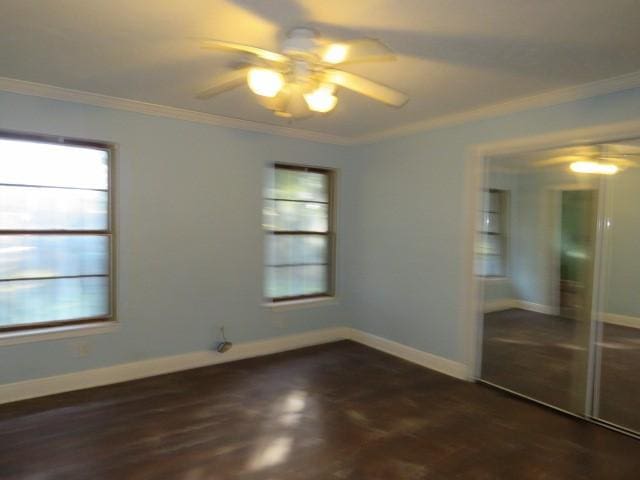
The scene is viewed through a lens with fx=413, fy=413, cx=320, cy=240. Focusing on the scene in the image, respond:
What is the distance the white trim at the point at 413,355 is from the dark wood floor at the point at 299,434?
145mm

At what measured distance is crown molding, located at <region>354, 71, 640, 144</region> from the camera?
289 centimetres

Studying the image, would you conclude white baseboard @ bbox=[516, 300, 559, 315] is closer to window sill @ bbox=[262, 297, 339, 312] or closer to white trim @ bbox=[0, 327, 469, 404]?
white trim @ bbox=[0, 327, 469, 404]

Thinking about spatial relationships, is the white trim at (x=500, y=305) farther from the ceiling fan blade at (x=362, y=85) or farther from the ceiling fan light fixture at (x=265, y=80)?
the ceiling fan light fixture at (x=265, y=80)

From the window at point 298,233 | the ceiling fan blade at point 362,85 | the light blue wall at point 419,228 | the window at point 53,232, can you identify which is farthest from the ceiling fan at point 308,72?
the window at point 298,233

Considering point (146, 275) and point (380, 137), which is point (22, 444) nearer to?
point (146, 275)

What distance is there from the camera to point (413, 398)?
11.5 ft

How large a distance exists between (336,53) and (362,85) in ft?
0.89

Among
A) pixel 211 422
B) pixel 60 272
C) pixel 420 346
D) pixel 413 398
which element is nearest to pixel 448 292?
pixel 420 346

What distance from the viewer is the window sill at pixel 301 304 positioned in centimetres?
461

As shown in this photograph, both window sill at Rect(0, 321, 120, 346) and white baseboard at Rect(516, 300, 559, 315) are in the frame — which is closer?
window sill at Rect(0, 321, 120, 346)

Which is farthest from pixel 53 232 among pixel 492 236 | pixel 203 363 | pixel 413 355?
pixel 492 236

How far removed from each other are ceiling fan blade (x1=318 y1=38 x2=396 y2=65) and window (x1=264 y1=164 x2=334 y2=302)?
2589 millimetres

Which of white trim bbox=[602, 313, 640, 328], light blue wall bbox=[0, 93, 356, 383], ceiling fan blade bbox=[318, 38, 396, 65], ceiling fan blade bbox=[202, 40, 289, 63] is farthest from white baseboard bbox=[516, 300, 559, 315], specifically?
ceiling fan blade bbox=[202, 40, 289, 63]

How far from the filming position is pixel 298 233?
489 cm
